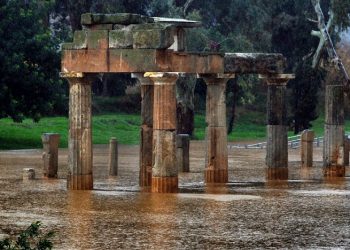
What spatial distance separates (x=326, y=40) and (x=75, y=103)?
45355 mm

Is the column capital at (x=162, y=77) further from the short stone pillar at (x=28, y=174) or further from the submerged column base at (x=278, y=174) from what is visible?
the submerged column base at (x=278, y=174)

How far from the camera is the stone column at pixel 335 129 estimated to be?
1591 inches

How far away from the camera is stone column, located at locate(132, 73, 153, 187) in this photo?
121 ft

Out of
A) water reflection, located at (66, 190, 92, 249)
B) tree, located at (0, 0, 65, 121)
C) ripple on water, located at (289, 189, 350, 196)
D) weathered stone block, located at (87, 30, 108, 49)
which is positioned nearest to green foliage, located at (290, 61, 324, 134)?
tree, located at (0, 0, 65, 121)

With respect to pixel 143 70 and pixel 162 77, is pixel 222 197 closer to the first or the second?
pixel 162 77

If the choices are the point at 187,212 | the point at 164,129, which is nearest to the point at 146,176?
the point at 164,129

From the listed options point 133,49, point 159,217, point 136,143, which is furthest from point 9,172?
point 136,143

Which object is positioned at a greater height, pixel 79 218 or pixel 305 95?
pixel 305 95

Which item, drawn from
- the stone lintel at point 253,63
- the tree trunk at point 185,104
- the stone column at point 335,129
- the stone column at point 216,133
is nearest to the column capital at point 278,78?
the stone lintel at point 253,63

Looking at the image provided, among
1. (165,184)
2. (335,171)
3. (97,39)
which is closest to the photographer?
(165,184)

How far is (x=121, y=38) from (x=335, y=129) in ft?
29.5

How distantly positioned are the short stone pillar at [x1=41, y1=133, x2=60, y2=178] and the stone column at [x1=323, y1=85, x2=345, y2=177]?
25.1ft

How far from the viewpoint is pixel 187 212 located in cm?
2916

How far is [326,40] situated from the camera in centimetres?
7869
